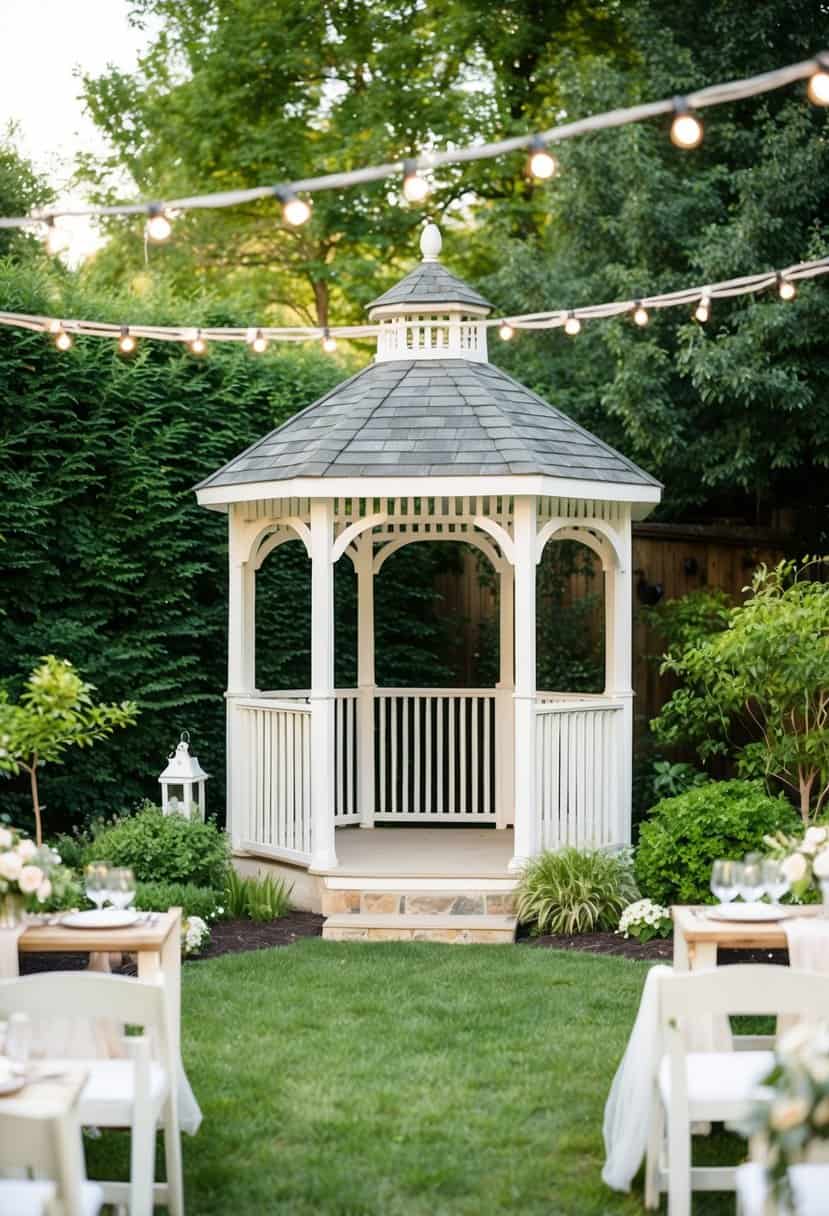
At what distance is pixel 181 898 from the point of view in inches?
365

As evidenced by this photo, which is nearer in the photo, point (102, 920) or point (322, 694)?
point (102, 920)

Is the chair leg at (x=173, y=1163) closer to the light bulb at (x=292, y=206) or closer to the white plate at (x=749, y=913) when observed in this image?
the white plate at (x=749, y=913)

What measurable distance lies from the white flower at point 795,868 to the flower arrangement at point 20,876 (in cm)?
264

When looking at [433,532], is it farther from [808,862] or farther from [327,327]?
[808,862]

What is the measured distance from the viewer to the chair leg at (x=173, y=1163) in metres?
4.98

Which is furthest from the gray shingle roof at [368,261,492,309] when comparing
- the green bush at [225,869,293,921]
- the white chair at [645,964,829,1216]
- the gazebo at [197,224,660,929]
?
the white chair at [645,964,829,1216]

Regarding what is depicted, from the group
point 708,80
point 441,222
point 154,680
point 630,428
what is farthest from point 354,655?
point 441,222

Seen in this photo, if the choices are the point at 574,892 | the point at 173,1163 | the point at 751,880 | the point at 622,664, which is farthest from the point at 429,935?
the point at 173,1163

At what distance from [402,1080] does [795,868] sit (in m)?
2.03

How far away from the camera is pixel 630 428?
1283 cm

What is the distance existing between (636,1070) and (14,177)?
13.0 meters

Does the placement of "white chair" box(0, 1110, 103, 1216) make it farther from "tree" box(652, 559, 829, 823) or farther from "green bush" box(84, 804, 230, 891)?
"tree" box(652, 559, 829, 823)

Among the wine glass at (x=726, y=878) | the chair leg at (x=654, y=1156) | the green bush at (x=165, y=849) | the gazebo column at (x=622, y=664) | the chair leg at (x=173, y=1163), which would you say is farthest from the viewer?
the gazebo column at (x=622, y=664)

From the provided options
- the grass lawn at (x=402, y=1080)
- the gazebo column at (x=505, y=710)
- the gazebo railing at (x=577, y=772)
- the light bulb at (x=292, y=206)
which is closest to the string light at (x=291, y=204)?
the light bulb at (x=292, y=206)
